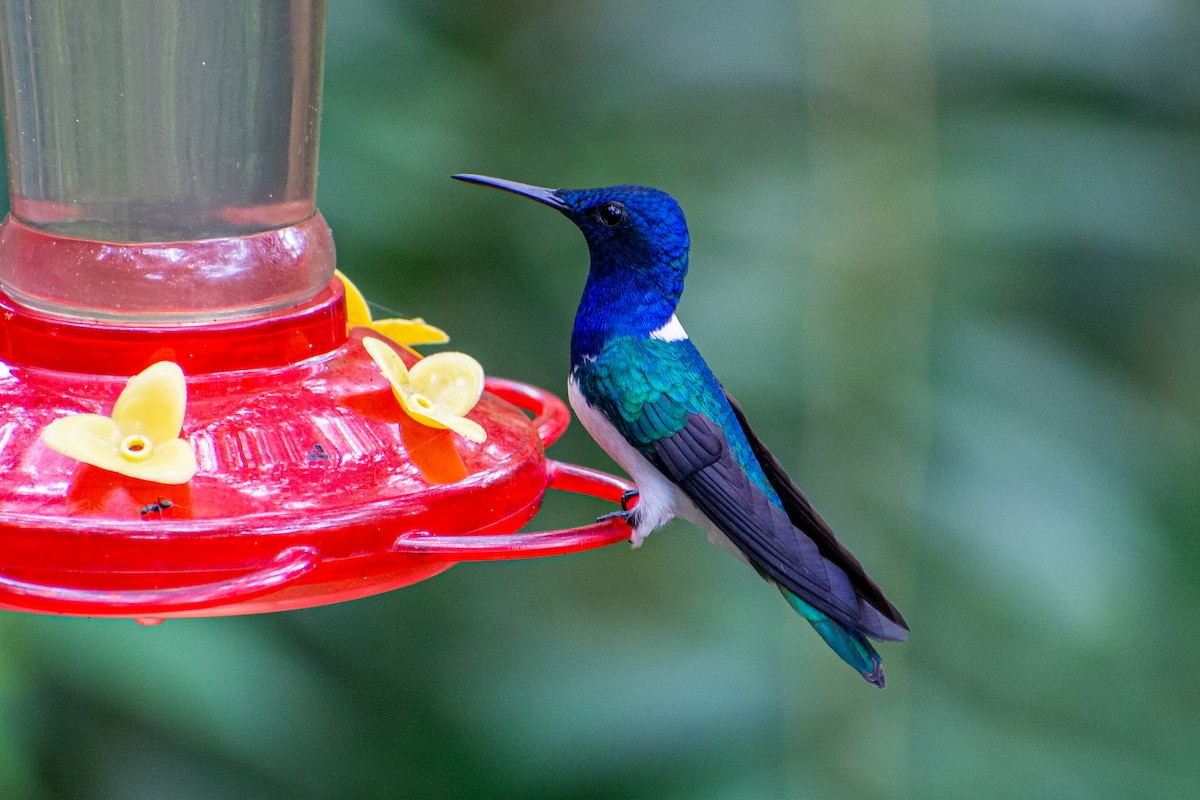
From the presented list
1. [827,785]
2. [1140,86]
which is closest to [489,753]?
[827,785]

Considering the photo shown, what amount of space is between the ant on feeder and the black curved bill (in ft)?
1.89

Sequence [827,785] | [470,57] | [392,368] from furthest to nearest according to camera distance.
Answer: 1. [470,57]
2. [827,785]
3. [392,368]

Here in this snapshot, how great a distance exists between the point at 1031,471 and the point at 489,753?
1671mm

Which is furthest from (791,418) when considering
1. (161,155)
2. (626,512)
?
(161,155)

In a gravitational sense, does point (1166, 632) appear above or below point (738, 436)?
below

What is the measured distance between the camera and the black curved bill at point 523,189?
2.01 metres

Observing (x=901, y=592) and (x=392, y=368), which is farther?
(x=901, y=592)

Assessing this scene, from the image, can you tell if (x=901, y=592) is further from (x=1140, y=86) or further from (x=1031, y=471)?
(x=1140, y=86)

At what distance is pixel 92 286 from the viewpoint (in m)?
1.96

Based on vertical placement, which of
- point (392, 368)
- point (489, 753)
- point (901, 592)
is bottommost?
point (489, 753)

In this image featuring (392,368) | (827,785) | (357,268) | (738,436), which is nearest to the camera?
(392,368)

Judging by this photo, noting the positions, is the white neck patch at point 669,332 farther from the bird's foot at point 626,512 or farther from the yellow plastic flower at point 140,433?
the yellow plastic flower at point 140,433

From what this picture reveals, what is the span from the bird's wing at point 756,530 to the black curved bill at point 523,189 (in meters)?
0.39

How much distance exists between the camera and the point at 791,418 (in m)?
3.76
